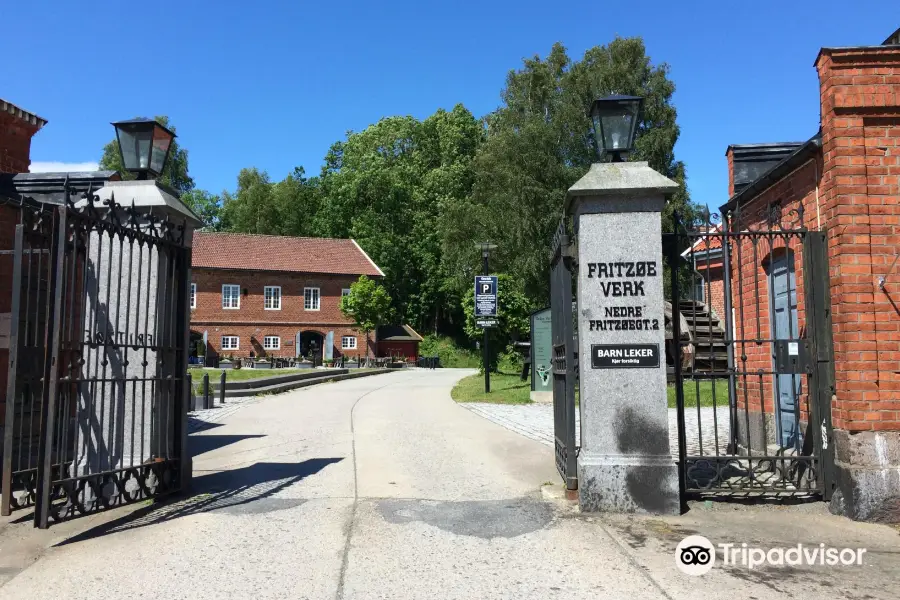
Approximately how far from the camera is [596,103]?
21.2 feet

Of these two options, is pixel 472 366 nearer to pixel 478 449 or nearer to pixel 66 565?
pixel 478 449

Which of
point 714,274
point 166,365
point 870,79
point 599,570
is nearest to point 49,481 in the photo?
point 166,365

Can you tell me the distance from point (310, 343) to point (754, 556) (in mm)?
46324

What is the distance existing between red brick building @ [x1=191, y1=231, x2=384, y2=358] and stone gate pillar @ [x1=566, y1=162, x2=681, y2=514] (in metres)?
42.0

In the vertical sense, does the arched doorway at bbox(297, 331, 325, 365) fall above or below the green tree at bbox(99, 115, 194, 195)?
below

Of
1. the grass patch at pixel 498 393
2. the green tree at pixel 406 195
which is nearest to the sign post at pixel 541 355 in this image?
the grass patch at pixel 498 393

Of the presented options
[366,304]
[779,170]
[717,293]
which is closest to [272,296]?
[366,304]

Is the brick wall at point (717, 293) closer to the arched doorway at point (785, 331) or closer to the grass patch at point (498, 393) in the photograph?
the grass patch at point (498, 393)

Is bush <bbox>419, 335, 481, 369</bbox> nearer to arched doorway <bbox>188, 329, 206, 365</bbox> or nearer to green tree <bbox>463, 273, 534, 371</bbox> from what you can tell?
arched doorway <bbox>188, 329, 206, 365</bbox>

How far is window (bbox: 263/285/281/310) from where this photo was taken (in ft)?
157

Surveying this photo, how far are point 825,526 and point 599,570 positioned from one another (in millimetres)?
2418

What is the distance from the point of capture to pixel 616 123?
6.45 metres

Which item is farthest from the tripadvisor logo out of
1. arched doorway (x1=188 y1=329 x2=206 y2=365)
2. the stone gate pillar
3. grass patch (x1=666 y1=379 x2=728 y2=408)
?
arched doorway (x1=188 y1=329 x2=206 y2=365)

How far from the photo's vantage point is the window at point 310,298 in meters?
49.3
